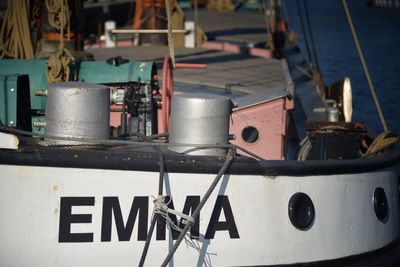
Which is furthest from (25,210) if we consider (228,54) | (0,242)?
(228,54)

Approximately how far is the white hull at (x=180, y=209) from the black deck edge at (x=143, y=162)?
0.04 metres

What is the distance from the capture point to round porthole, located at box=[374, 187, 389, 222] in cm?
709

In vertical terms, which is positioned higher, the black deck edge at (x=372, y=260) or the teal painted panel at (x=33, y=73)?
the teal painted panel at (x=33, y=73)

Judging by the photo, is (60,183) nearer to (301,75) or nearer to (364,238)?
(364,238)

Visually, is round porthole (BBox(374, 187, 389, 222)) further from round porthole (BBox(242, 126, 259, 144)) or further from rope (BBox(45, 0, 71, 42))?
rope (BBox(45, 0, 71, 42))

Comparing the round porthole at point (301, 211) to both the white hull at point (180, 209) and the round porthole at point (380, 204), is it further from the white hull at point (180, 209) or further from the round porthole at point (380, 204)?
the round porthole at point (380, 204)

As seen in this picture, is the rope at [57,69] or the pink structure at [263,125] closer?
the rope at [57,69]

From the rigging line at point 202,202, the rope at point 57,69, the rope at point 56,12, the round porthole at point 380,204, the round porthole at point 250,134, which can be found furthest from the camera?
the rope at point 56,12

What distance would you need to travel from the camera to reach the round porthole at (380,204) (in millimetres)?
7090

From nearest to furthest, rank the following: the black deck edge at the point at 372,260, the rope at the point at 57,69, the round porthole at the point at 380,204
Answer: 1. the black deck edge at the point at 372,260
2. the round porthole at the point at 380,204
3. the rope at the point at 57,69

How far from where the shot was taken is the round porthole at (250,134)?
7891mm

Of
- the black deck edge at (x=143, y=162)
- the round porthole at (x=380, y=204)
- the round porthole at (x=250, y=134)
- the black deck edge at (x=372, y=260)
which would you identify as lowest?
the black deck edge at (x=372, y=260)

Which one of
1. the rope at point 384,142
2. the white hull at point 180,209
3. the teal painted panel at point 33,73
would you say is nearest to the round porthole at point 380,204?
the white hull at point 180,209

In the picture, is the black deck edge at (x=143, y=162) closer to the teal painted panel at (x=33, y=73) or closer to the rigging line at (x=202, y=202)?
the rigging line at (x=202, y=202)
